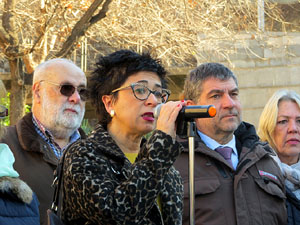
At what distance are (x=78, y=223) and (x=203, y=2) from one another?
351 inches

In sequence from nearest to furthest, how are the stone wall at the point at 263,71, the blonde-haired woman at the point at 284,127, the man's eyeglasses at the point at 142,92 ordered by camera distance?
the man's eyeglasses at the point at 142,92, the blonde-haired woman at the point at 284,127, the stone wall at the point at 263,71

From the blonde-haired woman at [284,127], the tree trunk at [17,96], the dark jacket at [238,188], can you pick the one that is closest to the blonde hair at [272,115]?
the blonde-haired woman at [284,127]

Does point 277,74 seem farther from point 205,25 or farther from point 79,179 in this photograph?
point 79,179

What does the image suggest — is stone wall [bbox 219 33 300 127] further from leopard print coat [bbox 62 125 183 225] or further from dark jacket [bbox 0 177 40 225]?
dark jacket [bbox 0 177 40 225]

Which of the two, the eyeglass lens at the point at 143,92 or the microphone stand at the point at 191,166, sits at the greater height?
the eyeglass lens at the point at 143,92

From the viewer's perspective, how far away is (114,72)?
10.8ft

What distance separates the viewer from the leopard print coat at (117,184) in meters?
2.71

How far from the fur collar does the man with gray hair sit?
127 cm

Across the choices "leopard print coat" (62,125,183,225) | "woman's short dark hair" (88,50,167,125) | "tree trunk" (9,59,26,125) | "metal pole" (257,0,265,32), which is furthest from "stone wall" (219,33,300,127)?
"leopard print coat" (62,125,183,225)

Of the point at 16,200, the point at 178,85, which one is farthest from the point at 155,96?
the point at 178,85

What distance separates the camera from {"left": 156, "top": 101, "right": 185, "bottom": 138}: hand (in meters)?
2.86

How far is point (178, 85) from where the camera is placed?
16.7 meters

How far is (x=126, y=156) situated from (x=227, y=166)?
1052 mm

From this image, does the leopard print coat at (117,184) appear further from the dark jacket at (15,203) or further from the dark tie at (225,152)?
the dark tie at (225,152)
